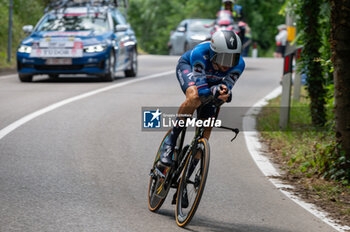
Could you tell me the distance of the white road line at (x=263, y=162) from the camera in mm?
6985

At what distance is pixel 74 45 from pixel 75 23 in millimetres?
1122

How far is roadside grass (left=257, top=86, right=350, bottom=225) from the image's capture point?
303 inches

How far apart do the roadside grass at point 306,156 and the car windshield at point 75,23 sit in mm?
6110

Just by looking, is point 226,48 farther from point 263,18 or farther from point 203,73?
point 263,18

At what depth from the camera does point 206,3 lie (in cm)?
5059

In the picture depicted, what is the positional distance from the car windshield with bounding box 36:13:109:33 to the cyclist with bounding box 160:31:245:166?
12.1m

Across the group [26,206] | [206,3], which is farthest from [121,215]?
[206,3]

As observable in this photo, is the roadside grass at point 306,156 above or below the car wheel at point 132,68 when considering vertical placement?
above

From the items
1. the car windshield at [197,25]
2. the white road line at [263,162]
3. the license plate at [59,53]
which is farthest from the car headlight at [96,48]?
the car windshield at [197,25]

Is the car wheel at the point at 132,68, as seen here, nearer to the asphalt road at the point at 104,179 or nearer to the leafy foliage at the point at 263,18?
the asphalt road at the point at 104,179

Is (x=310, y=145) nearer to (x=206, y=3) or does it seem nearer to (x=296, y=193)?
(x=296, y=193)

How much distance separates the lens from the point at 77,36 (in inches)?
703

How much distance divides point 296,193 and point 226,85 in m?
2.13

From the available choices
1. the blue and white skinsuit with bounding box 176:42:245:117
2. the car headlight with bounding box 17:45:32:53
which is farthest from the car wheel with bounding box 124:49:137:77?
the blue and white skinsuit with bounding box 176:42:245:117
